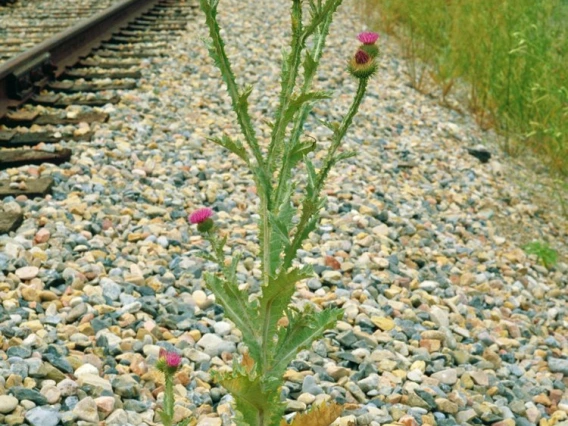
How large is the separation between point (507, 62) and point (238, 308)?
189 inches

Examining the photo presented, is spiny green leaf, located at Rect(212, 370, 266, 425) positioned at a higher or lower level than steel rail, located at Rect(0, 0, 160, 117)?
higher

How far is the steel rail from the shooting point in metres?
5.02

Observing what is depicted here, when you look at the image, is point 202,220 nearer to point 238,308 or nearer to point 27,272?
point 238,308

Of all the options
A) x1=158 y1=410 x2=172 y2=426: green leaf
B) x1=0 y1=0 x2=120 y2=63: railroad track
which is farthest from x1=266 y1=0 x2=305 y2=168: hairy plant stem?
x1=0 y1=0 x2=120 y2=63: railroad track

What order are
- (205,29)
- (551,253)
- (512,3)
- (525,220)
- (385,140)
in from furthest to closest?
(205,29) < (512,3) < (385,140) < (525,220) < (551,253)

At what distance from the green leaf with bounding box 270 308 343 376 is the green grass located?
364 cm

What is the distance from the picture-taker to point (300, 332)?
70.2 inches

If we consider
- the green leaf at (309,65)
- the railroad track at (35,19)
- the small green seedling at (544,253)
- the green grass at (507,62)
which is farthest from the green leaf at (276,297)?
the railroad track at (35,19)

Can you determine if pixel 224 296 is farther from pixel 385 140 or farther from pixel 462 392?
pixel 385 140

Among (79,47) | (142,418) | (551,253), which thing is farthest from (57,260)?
(79,47)

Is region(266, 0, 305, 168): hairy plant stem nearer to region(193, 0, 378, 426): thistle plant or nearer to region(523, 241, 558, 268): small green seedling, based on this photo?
region(193, 0, 378, 426): thistle plant

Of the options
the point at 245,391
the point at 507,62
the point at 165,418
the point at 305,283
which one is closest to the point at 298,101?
the point at 245,391

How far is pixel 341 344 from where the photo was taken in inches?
114

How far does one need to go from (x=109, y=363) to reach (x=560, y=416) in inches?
63.5
